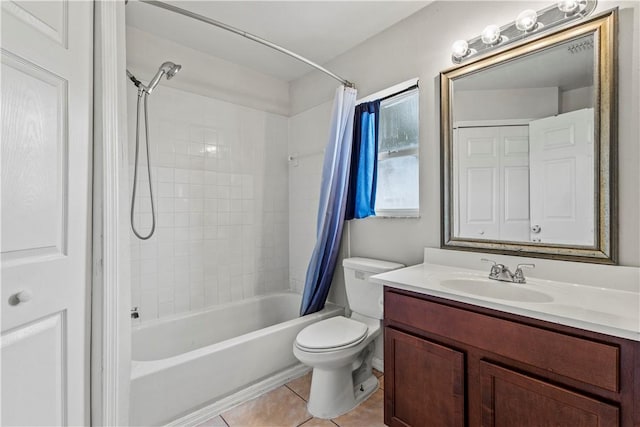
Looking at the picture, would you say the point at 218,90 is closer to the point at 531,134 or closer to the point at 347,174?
the point at 347,174

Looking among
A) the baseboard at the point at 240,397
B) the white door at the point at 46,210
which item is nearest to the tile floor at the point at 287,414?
the baseboard at the point at 240,397

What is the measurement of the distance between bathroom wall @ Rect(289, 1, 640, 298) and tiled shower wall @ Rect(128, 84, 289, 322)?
1.02 feet

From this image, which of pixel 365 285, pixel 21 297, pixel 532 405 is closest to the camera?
pixel 21 297

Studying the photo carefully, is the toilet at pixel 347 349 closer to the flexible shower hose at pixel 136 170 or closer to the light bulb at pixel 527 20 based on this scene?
the flexible shower hose at pixel 136 170

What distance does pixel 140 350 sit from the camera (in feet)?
6.43

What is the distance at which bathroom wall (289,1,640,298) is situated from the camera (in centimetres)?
118

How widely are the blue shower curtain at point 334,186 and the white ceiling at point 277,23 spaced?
0.41 metres

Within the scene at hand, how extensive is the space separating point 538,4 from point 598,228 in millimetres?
1095

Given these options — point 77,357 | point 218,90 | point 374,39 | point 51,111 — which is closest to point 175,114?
point 218,90

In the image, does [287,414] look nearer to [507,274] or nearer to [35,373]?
[35,373]

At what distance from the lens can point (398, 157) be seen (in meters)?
2.06

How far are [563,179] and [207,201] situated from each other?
2.28 metres

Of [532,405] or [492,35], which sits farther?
[492,35]

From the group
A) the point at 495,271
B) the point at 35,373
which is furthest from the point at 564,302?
the point at 35,373
